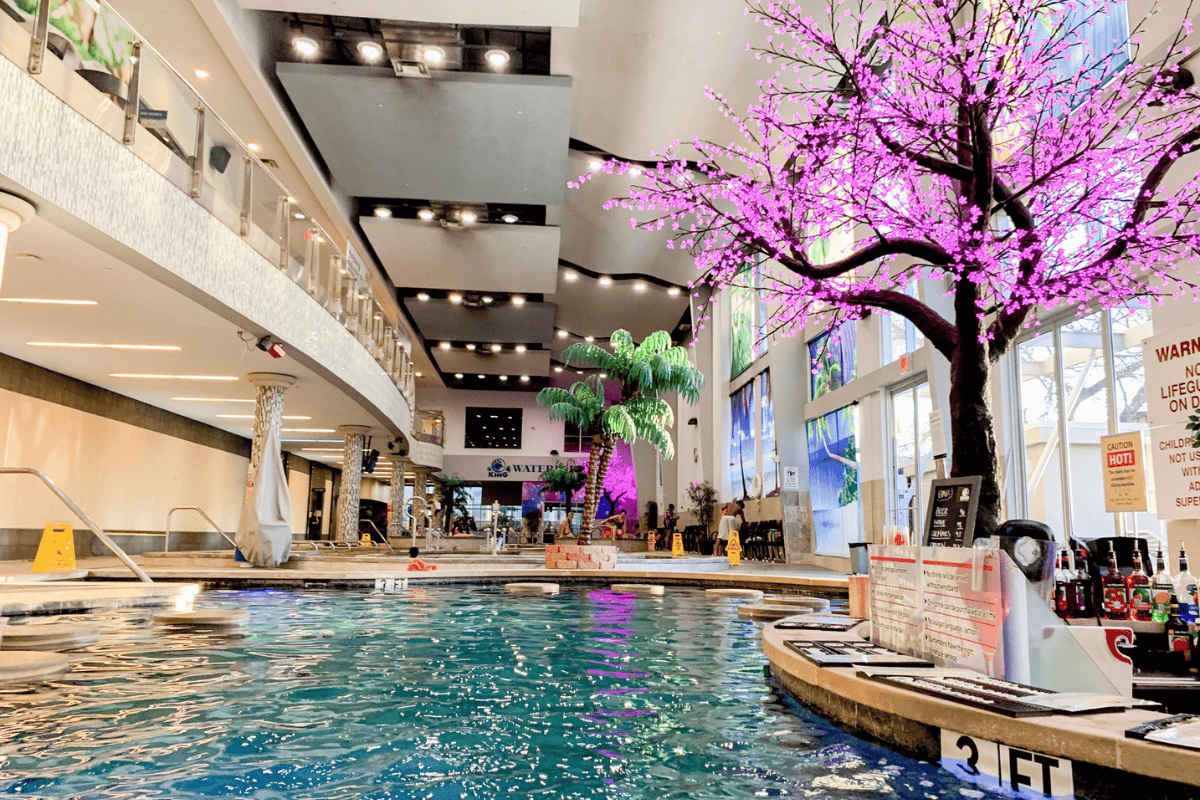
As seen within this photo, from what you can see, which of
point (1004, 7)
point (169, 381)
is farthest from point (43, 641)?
point (169, 381)

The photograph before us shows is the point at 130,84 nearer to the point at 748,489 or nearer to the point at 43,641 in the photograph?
the point at 43,641

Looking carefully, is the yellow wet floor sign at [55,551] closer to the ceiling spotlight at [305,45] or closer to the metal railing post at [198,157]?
the metal railing post at [198,157]

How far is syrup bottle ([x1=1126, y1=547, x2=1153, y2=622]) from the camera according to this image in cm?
305

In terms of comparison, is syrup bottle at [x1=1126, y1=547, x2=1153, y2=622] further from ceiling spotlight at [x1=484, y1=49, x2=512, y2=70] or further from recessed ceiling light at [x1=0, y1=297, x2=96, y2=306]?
ceiling spotlight at [x1=484, y1=49, x2=512, y2=70]

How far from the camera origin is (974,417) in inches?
179

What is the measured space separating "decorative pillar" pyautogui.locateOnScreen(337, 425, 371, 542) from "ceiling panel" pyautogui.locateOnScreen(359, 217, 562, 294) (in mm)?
4394

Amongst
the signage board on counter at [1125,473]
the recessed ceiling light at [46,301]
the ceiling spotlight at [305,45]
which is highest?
the ceiling spotlight at [305,45]

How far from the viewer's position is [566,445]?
1428 inches

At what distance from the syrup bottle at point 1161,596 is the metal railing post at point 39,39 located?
7031mm

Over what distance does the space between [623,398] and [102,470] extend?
28.9 ft

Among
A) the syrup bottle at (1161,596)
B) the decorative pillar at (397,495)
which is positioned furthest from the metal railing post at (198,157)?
the decorative pillar at (397,495)


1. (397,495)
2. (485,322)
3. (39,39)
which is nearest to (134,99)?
(39,39)

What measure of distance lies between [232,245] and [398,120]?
5997mm

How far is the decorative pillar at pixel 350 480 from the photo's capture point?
17703 millimetres
